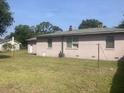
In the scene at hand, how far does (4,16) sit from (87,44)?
9007 millimetres

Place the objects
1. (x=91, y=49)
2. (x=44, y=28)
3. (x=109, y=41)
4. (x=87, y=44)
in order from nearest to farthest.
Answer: (x=109, y=41) < (x=91, y=49) < (x=87, y=44) < (x=44, y=28)

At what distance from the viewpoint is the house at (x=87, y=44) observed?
2306cm

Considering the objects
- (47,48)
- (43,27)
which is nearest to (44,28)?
(43,27)

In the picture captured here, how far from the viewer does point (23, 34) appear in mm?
83312

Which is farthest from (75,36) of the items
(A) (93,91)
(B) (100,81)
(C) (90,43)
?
(A) (93,91)

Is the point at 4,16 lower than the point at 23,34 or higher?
lower

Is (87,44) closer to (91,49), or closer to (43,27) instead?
(91,49)

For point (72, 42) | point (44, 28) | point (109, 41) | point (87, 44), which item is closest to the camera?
point (109, 41)

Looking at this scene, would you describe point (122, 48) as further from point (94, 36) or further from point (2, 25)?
point (2, 25)

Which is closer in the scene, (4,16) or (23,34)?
(4,16)

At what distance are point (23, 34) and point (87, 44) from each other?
196ft

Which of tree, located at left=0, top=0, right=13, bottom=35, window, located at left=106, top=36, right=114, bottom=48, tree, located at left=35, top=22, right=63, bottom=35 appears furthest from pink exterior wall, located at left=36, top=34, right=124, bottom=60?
tree, located at left=35, top=22, right=63, bottom=35

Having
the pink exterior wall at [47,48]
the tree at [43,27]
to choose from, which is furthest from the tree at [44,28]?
the pink exterior wall at [47,48]

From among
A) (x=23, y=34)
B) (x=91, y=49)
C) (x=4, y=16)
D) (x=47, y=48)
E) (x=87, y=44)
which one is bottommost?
(x=91, y=49)
